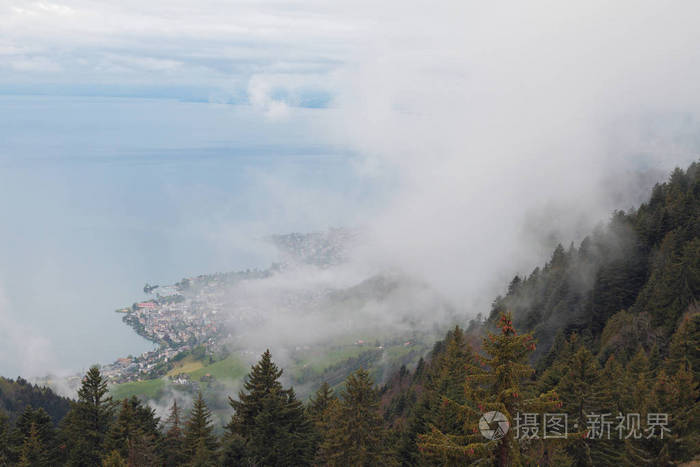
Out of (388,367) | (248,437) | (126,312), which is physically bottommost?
(248,437)

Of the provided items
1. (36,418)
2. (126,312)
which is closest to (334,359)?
(126,312)

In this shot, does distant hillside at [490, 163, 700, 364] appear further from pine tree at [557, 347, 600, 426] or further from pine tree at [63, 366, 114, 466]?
pine tree at [63, 366, 114, 466]

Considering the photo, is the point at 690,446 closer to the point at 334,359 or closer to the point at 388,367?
the point at 388,367

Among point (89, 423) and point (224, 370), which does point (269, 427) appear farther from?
point (224, 370)

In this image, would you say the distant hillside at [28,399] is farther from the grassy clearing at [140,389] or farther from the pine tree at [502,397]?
the pine tree at [502,397]

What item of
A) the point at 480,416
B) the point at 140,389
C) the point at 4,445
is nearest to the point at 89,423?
the point at 4,445

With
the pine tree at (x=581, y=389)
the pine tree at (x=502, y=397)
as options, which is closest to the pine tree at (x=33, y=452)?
the pine tree at (x=502, y=397)
